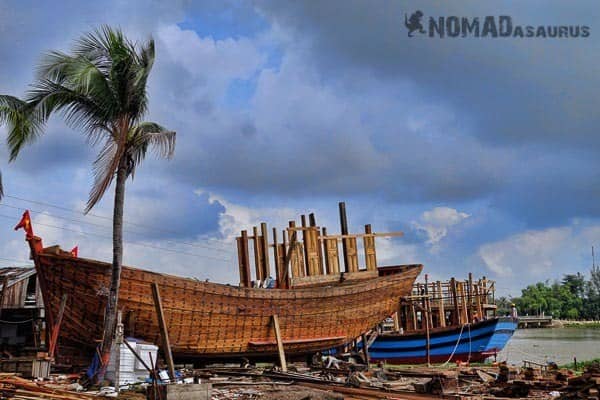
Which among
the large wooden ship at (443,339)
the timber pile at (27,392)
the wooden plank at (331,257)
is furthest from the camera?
Result: the large wooden ship at (443,339)

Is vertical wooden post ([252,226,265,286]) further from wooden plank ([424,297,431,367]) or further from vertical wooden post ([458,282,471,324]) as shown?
vertical wooden post ([458,282,471,324])

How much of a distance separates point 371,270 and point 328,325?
13.1 feet

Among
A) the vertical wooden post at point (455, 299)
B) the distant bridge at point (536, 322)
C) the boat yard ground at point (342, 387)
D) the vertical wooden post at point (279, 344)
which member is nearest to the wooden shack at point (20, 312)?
the vertical wooden post at point (279, 344)

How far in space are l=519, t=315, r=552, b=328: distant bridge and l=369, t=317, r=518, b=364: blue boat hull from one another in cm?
6300

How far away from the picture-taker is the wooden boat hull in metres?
17.3

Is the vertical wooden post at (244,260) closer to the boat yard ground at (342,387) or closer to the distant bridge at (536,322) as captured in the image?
the boat yard ground at (342,387)

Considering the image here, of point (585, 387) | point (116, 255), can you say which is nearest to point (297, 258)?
point (116, 255)

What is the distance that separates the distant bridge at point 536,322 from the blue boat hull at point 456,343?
62996mm

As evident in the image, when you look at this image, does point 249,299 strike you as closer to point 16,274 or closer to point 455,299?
point 16,274

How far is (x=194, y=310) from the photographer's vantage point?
18.1 metres

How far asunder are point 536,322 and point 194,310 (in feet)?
286

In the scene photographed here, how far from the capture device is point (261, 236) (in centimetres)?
2302

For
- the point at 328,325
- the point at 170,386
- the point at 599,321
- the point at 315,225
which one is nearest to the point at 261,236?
the point at 315,225

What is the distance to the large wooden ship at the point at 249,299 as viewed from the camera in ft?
56.9
